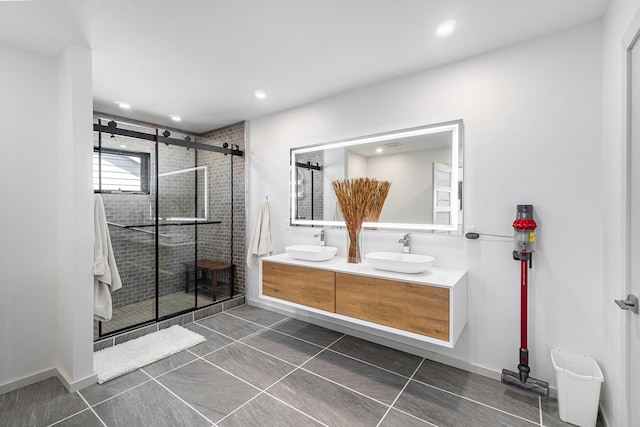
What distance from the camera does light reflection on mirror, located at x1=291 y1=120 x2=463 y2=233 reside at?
252 centimetres

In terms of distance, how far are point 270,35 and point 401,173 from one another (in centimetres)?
163

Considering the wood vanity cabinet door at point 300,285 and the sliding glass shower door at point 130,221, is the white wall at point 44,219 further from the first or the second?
the wood vanity cabinet door at point 300,285

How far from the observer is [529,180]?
2189 millimetres

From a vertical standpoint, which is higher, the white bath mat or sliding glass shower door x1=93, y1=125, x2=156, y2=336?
sliding glass shower door x1=93, y1=125, x2=156, y2=336

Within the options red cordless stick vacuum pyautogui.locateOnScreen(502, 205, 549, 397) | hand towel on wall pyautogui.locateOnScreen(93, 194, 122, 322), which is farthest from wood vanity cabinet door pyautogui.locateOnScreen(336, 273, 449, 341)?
hand towel on wall pyautogui.locateOnScreen(93, 194, 122, 322)

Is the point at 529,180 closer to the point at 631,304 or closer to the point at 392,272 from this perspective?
the point at 631,304

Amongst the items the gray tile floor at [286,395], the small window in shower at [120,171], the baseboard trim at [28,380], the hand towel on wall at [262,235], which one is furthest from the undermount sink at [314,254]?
the baseboard trim at [28,380]

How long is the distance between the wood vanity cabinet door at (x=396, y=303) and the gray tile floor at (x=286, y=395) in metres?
0.49

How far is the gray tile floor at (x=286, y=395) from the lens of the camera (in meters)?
1.90

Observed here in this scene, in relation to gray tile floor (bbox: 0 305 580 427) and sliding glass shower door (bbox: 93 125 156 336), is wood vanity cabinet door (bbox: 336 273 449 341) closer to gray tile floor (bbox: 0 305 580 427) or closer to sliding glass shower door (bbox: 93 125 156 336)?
gray tile floor (bbox: 0 305 580 427)

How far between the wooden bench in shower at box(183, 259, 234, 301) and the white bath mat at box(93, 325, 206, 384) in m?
0.64

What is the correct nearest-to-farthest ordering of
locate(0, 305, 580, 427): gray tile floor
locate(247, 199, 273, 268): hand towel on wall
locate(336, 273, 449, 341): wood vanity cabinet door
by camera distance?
1. locate(0, 305, 580, 427): gray tile floor
2. locate(336, 273, 449, 341): wood vanity cabinet door
3. locate(247, 199, 273, 268): hand towel on wall

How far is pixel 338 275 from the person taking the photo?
254cm

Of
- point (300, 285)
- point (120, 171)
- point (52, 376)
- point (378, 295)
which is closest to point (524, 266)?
point (378, 295)
